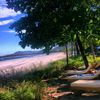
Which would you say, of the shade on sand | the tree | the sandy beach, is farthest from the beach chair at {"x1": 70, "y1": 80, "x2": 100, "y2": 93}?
the tree

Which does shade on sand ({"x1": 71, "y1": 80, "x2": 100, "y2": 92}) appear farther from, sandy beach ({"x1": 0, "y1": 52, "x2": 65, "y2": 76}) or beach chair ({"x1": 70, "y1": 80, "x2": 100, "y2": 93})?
sandy beach ({"x1": 0, "y1": 52, "x2": 65, "y2": 76})

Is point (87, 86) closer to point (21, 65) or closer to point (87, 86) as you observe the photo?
point (87, 86)

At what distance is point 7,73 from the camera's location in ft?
52.5

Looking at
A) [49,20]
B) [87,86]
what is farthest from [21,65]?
[87,86]

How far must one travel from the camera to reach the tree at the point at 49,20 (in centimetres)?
1802

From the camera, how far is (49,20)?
18094mm

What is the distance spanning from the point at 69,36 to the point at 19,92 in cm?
1053

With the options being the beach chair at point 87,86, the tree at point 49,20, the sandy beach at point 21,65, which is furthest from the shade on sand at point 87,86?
the tree at point 49,20

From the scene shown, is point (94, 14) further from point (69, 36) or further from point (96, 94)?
point (96, 94)

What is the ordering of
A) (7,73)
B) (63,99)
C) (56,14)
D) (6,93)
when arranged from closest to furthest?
1. (6,93)
2. (63,99)
3. (7,73)
4. (56,14)

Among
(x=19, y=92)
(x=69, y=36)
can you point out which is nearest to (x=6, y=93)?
(x=19, y=92)

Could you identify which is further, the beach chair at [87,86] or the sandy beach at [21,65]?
the sandy beach at [21,65]

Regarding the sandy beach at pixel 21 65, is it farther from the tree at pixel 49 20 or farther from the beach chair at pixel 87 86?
the beach chair at pixel 87 86

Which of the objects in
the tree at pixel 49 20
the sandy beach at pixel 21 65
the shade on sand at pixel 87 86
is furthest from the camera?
the tree at pixel 49 20
